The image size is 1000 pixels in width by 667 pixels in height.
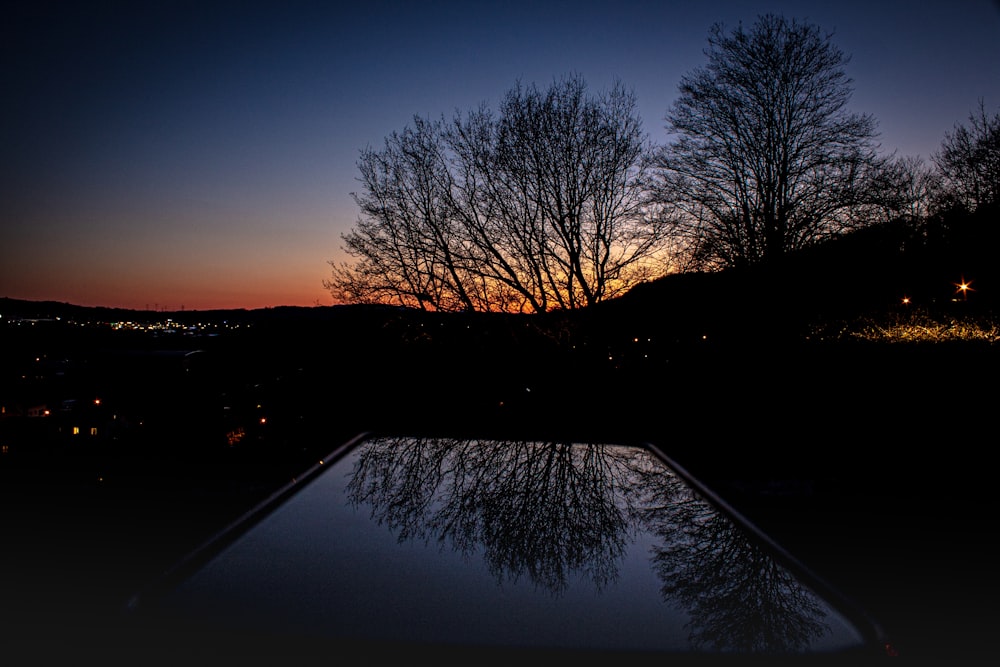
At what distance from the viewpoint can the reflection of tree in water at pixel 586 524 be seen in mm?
893

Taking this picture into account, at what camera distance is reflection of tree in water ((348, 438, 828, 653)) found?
0.89 metres

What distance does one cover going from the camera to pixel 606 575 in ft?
3.43

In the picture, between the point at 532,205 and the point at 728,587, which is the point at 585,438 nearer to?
the point at 728,587

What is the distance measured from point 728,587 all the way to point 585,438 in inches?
48.8

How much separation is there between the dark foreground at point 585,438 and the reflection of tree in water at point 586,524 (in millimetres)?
141

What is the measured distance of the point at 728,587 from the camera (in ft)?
3.21

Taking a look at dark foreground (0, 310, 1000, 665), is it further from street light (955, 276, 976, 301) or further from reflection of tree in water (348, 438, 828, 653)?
street light (955, 276, 976, 301)

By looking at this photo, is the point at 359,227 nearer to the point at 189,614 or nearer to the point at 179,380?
the point at 179,380

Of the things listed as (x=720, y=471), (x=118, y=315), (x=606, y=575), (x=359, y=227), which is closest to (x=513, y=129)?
(x=359, y=227)

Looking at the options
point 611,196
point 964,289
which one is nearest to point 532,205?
point 611,196

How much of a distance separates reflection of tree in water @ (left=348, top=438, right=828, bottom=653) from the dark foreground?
141 millimetres

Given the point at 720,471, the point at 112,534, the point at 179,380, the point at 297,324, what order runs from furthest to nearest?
the point at 297,324 → the point at 720,471 → the point at 179,380 → the point at 112,534

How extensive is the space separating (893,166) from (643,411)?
9.49 m

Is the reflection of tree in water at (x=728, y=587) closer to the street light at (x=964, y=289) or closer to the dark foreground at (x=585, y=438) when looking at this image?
the dark foreground at (x=585, y=438)
